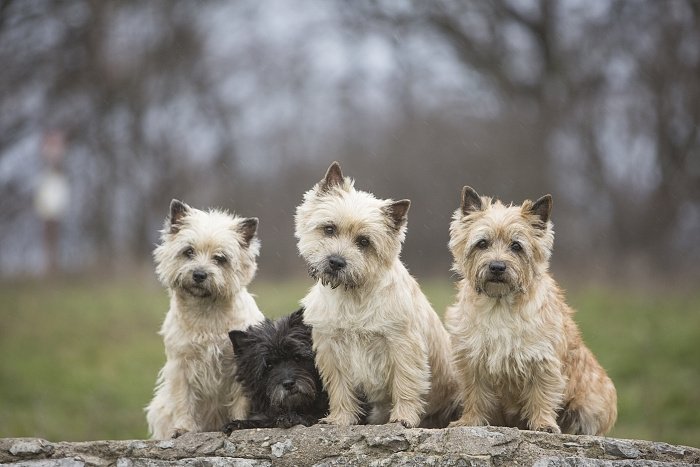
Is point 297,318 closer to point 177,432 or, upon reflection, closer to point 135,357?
point 177,432

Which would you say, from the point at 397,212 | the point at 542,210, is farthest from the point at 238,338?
the point at 542,210

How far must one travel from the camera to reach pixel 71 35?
59.4 ft

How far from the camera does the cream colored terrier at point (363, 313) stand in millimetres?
5203

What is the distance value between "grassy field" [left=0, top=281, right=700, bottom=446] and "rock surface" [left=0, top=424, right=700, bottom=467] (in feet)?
12.2

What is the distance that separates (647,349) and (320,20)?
11.3 meters

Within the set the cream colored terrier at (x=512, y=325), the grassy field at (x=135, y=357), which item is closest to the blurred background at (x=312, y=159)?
the grassy field at (x=135, y=357)

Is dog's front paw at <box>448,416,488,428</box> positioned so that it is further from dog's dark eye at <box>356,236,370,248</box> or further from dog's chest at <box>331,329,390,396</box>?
dog's dark eye at <box>356,236,370,248</box>

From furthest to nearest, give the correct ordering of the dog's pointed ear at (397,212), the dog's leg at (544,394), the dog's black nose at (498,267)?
the dog's pointed ear at (397,212) < the dog's leg at (544,394) < the dog's black nose at (498,267)

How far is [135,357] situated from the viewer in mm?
11945

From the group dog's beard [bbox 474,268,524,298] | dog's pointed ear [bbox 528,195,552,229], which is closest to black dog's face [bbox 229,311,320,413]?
dog's beard [bbox 474,268,524,298]

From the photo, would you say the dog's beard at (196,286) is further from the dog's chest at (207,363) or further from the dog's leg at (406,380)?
the dog's leg at (406,380)

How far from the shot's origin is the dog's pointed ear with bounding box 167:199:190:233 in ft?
19.5

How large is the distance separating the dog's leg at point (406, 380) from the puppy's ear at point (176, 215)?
174cm

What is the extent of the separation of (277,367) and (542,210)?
1.89 meters
